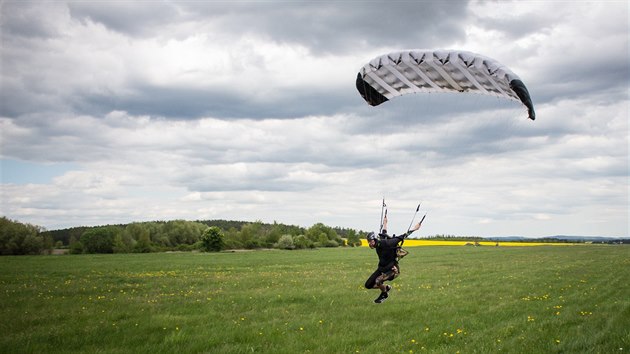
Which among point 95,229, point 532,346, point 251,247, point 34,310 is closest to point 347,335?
point 532,346

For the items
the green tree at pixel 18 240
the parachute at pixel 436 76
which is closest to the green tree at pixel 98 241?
the green tree at pixel 18 240

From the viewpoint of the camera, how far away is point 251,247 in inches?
3718

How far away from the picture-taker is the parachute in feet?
40.8

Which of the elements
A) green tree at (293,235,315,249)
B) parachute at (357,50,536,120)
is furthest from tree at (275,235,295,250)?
parachute at (357,50,536,120)

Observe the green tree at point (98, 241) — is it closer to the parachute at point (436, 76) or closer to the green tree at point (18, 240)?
the green tree at point (18, 240)

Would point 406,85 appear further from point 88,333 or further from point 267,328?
point 88,333

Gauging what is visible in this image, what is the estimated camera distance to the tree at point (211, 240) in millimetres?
81500

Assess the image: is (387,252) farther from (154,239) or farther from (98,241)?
(154,239)

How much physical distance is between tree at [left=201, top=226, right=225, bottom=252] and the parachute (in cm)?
6965

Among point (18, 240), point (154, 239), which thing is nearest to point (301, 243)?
point (154, 239)

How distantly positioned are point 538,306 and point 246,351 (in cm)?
1091

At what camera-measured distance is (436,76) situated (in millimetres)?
13945

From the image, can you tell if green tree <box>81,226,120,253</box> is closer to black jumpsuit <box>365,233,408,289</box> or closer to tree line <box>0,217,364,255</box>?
tree line <box>0,217,364,255</box>

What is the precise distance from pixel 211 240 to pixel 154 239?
73.6 ft
